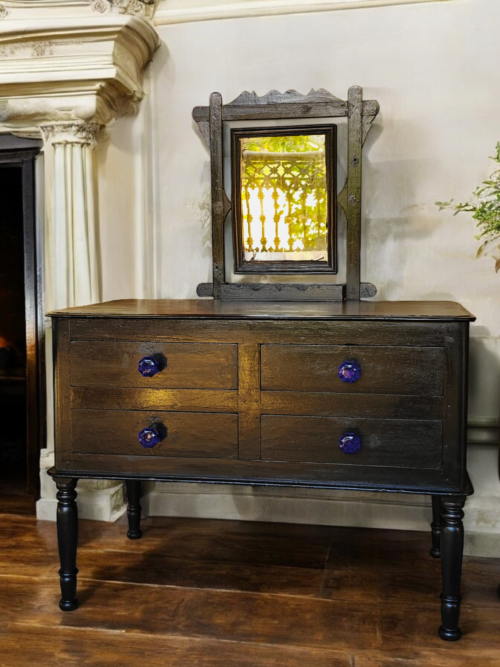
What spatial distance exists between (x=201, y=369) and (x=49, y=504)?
4.36 ft

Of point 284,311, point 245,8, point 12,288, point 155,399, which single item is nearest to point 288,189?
point 284,311

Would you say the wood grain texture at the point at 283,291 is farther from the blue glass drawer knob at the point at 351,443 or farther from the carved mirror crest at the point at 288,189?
the blue glass drawer knob at the point at 351,443

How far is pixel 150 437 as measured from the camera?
2213 millimetres

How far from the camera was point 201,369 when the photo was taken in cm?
219

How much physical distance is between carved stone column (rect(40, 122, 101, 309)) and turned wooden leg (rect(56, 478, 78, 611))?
3.11 ft

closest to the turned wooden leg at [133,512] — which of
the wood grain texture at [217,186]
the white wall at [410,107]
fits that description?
the white wall at [410,107]

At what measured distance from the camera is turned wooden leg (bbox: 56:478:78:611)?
7.45 ft

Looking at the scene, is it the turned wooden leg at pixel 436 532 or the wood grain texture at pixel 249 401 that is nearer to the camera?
the wood grain texture at pixel 249 401

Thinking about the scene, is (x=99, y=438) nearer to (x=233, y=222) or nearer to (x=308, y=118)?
(x=233, y=222)

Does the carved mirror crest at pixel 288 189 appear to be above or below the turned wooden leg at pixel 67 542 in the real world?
above

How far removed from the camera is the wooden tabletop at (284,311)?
81.3 inches

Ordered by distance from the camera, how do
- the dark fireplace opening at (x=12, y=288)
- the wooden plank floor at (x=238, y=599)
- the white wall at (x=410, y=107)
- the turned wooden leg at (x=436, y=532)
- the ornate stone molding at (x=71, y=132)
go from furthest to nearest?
the dark fireplace opening at (x=12, y=288)
the ornate stone molding at (x=71, y=132)
the white wall at (x=410, y=107)
the turned wooden leg at (x=436, y=532)
the wooden plank floor at (x=238, y=599)

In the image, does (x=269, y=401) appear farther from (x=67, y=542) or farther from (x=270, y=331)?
(x=67, y=542)

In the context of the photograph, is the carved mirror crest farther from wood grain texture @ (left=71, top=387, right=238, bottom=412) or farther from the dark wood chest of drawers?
wood grain texture @ (left=71, top=387, right=238, bottom=412)
